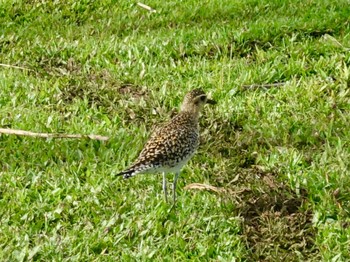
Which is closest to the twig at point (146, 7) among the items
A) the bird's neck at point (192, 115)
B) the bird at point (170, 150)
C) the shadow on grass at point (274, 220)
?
the bird's neck at point (192, 115)

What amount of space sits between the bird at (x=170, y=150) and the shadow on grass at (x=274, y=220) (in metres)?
0.52

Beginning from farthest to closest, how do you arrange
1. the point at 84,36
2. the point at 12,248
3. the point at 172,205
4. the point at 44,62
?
the point at 84,36
the point at 44,62
the point at 172,205
the point at 12,248

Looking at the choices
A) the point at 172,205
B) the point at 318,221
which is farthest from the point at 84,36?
the point at 318,221

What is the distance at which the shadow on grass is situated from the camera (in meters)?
6.17

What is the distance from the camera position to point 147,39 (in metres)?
9.85

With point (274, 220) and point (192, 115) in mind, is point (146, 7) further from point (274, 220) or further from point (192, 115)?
point (274, 220)

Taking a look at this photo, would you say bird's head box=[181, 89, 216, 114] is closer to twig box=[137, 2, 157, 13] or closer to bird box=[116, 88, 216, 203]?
bird box=[116, 88, 216, 203]

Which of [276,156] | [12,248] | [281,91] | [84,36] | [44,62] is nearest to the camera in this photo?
[12,248]

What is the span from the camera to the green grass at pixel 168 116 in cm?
633

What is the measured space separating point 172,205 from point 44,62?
3392 mm

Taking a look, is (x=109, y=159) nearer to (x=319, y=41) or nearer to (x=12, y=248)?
(x=12, y=248)

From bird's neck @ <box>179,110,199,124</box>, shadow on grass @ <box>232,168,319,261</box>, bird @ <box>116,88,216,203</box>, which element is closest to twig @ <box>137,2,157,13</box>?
bird's neck @ <box>179,110,199,124</box>

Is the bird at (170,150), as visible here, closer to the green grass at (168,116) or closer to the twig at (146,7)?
the green grass at (168,116)

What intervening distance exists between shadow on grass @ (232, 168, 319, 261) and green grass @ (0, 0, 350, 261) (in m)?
0.01
